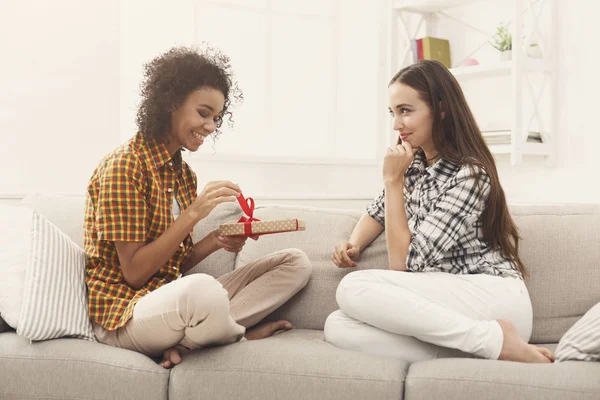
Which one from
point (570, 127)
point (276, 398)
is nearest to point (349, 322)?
point (276, 398)

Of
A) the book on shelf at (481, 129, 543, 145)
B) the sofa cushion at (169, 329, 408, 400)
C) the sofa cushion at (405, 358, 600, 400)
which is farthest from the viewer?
the book on shelf at (481, 129, 543, 145)

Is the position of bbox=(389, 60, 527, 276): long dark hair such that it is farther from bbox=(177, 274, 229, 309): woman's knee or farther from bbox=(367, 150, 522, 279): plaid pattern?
bbox=(177, 274, 229, 309): woman's knee

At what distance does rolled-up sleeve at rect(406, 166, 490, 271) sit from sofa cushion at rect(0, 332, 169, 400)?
763 millimetres

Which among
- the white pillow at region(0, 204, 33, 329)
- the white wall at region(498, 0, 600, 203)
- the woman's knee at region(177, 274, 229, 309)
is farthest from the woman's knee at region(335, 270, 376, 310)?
the white wall at region(498, 0, 600, 203)

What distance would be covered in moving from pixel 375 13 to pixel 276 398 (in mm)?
2973

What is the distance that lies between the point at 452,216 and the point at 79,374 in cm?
105

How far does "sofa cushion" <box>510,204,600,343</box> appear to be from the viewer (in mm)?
2199

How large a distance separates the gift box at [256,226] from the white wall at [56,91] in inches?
53.5

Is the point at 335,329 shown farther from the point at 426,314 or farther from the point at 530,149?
the point at 530,149

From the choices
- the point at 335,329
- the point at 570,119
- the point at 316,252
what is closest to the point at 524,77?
the point at 570,119

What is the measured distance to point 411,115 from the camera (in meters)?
2.19

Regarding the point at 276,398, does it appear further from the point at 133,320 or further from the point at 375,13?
the point at 375,13

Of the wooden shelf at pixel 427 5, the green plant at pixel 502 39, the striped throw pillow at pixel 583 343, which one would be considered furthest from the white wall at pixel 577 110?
the striped throw pillow at pixel 583 343

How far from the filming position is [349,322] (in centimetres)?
203
